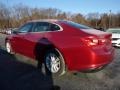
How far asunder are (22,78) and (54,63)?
998mm

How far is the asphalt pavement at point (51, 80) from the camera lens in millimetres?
5984

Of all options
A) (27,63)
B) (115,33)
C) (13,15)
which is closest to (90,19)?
(13,15)

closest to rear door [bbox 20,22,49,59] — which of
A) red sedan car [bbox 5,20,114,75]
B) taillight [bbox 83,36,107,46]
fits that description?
red sedan car [bbox 5,20,114,75]

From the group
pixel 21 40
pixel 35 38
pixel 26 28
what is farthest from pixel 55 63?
pixel 26 28

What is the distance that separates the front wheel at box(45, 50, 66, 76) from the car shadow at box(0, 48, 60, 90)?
0.88 feet

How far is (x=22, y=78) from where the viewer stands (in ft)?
22.1

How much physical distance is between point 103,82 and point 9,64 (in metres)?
3.42

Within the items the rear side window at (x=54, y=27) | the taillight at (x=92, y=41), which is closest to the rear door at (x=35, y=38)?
the rear side window at (x=54, y=27)

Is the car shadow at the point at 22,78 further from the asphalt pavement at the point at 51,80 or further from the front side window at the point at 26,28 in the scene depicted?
the front side window at the point at 26,28

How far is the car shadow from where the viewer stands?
5.95 metres

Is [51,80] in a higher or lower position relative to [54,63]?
lower

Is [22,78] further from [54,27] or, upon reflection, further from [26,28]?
[26,28]

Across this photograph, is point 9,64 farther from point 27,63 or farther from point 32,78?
point 32,78

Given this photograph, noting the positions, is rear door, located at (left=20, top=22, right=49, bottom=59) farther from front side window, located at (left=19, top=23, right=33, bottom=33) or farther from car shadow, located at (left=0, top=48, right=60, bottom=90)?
car shadow, located at (left=0, top=48, right=60, bottom=90)
